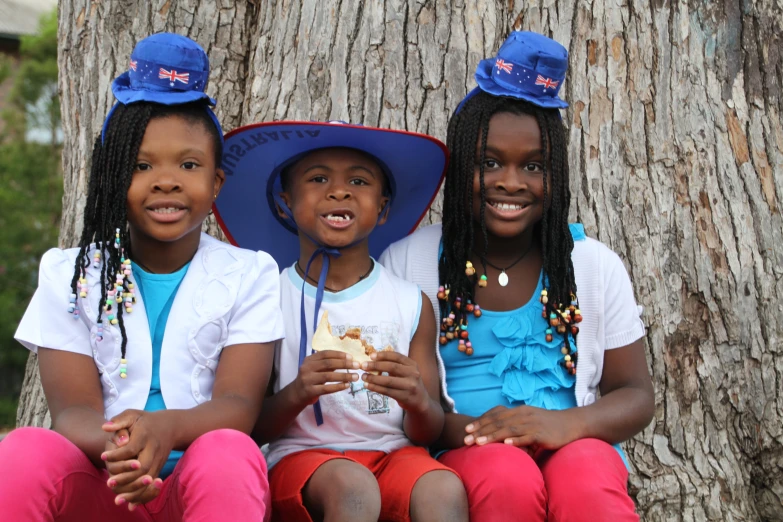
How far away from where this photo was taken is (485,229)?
312 centimetres

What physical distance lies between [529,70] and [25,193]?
452 inches

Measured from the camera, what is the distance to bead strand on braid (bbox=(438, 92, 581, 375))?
307cm

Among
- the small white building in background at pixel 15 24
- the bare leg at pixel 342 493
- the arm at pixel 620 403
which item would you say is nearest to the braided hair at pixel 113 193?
the bare leg at pixel 342 493

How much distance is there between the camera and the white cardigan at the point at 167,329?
270cm

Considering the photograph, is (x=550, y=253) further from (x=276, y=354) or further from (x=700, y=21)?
(x=700, y=21)

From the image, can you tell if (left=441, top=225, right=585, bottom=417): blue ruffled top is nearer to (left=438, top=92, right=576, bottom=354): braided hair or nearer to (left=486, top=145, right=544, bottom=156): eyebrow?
(left=438, top=92, right=576, bottom=354): braided hair

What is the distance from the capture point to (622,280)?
3.17 meters

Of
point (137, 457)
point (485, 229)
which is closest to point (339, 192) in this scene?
point (485, 229)

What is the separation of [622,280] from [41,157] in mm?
11793

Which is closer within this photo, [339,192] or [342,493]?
[342,493]

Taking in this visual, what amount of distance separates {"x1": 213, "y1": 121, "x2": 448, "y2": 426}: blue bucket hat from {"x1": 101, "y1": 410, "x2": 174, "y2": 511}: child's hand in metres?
0.63

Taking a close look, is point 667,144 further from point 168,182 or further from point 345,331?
point 168,182

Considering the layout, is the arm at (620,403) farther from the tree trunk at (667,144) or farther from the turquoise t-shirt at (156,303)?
the turquoise t-shirt at (156,303)

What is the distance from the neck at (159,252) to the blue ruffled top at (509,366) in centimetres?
90
